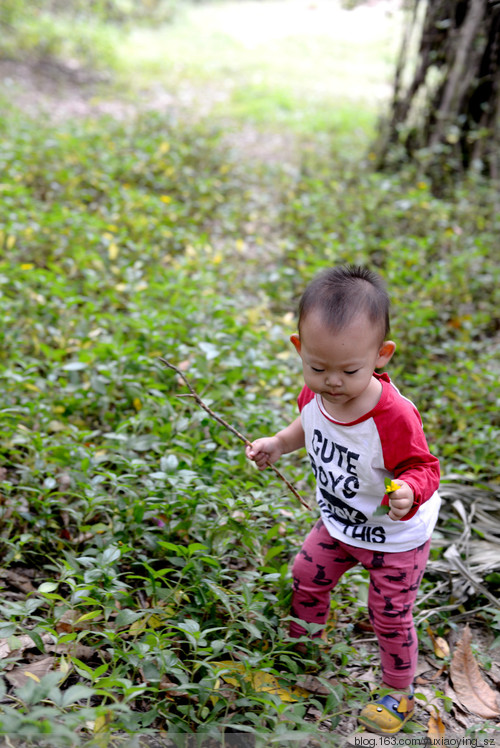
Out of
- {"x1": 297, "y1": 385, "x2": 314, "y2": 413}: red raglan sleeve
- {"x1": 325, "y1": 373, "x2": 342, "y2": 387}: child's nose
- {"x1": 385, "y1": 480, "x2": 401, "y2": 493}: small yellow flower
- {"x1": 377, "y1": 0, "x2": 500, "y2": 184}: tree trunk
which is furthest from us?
{"x1": 377, "y1": 0, "x2": 500, "y2": 184}: tree trunk

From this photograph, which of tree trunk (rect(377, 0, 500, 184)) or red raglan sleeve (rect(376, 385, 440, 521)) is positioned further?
tree trunk (rect(377, 0, 500, 184))

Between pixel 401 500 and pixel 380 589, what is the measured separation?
404mm

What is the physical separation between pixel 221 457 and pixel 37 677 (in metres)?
1.17

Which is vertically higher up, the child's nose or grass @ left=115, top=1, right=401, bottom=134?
the child's nose

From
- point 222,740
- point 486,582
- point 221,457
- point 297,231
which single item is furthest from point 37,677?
point 297,231

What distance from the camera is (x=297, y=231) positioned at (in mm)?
5484

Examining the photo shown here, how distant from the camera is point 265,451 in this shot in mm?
2117

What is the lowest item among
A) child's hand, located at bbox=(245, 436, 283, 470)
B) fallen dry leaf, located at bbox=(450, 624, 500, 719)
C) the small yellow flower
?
fallen dry leaf, located at bbox=(450, 624, 500, 719)

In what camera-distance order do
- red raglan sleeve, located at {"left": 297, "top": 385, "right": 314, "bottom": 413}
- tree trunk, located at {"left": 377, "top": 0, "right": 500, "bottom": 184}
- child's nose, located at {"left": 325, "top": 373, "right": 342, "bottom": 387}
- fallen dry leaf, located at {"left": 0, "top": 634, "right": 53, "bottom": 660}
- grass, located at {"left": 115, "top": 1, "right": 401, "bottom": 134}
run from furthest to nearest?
grass, located at {"left": 115, "top": 1, "right": 401, "bottom": 134} < tree trunk, located at {"left": 377, "top": 0, "right": 500, "bottom": 184} < red raglan sleeve, located at {"left": 297, "top": 385, "right": 314, "bottom": 413} < fallen dry leaf, located at {"left": 0, "top": 634, "right": 53, "bottom": 660} < child's nose, located at {"left": 325, "top": 373, "right": 342, "bottom": 387}

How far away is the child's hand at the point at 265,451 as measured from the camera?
6.93ft

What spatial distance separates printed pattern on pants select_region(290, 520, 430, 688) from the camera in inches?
76.1

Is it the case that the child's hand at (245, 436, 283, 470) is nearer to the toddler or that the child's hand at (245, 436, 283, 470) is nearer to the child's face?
the toddler

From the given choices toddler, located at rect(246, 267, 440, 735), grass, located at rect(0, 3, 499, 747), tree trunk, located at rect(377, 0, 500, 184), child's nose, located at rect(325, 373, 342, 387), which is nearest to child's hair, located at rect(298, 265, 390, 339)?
toddler, located at rect(246, 267, 440, 735)

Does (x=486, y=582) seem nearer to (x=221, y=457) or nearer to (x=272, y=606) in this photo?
(x=272, y=606)
